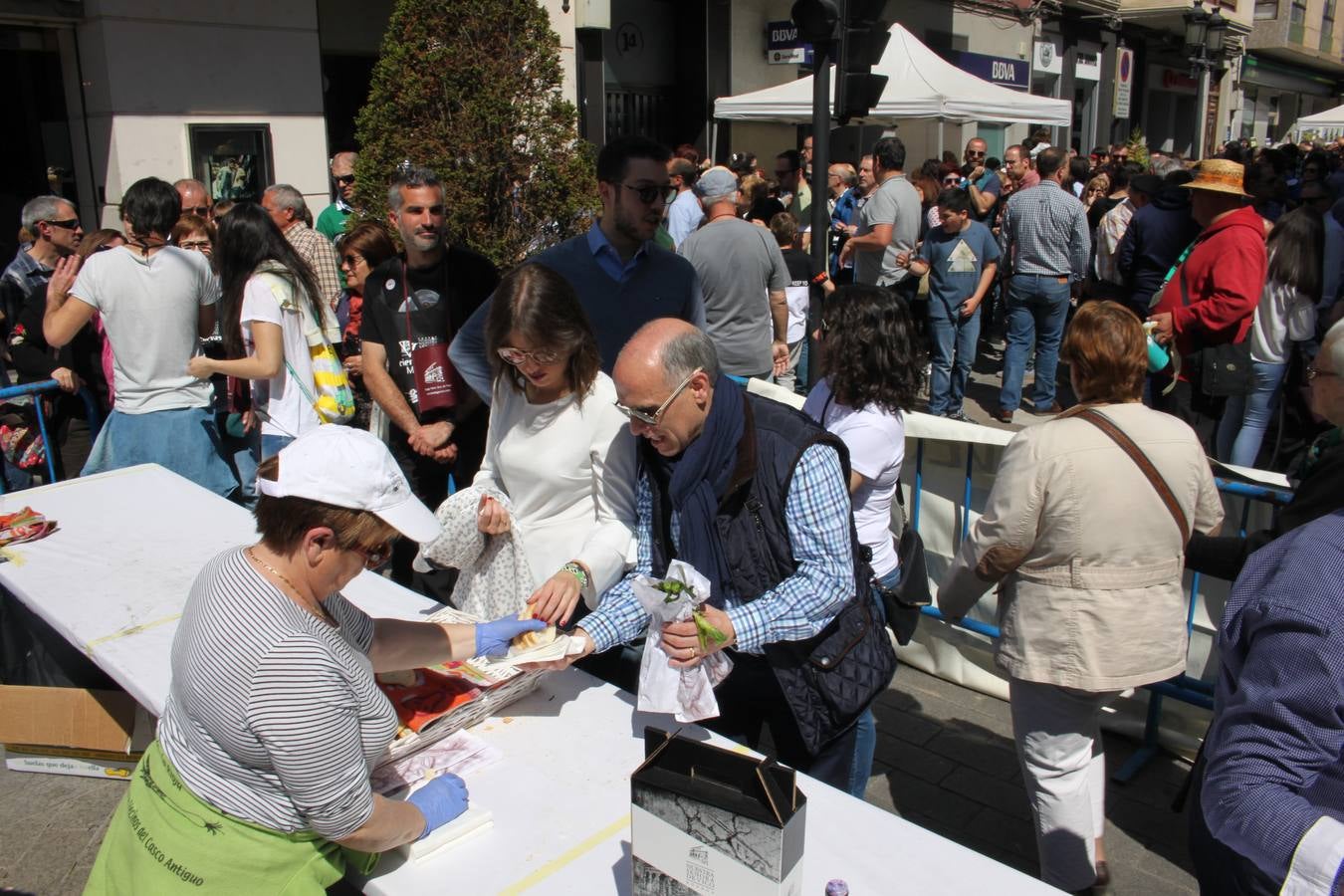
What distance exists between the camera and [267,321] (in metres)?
4.33

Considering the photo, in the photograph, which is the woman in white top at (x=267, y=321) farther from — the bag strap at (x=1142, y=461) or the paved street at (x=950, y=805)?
the bag strap at (x=1142, y=461)

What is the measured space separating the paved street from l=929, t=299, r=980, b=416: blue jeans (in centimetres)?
449

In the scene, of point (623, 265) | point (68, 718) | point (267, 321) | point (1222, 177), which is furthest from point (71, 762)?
point (1222, 177)

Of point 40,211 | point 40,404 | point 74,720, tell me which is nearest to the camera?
point 74,720

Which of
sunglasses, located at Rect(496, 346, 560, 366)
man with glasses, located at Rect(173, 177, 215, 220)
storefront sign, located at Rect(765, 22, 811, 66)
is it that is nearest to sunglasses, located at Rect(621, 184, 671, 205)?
sunglasses, located at Rect(496, 346, 560, 366)

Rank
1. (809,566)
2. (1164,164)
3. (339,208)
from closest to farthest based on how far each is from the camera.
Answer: (809,566), (339,208), (1164,164)

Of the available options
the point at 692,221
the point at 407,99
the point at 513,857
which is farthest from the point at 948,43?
the point at 513,857

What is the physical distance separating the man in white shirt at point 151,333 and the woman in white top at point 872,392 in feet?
10.0

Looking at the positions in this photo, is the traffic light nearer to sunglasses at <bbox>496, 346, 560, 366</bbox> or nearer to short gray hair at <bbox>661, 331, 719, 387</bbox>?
sunglasses at <bbox>496, 346, 560, 366</bbox>

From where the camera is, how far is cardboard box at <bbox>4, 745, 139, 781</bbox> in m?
3.52

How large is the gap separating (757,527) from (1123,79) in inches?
1169

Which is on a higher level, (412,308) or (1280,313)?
(412,308)

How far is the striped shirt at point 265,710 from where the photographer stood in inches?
70.2

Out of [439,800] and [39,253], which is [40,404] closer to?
[39,253]
